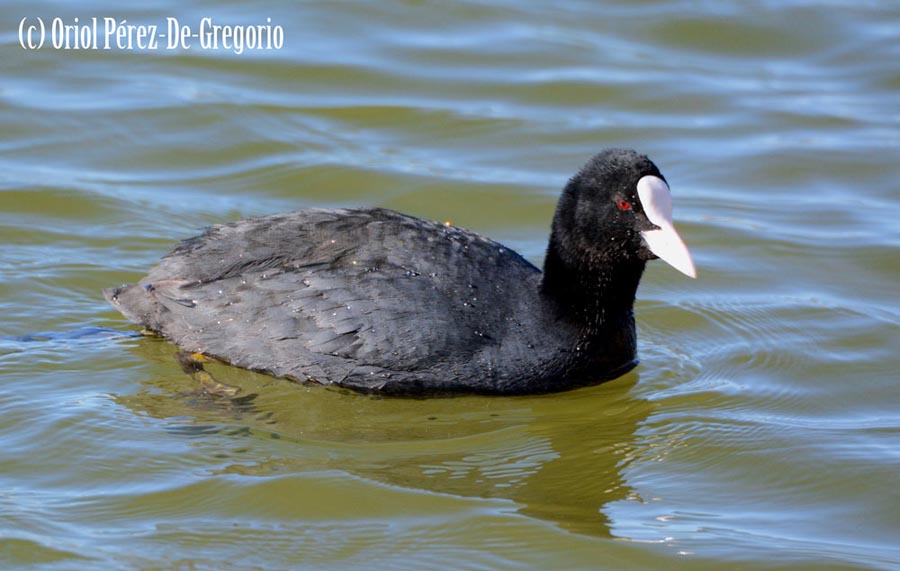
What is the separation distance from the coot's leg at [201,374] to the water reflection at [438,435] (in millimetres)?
36

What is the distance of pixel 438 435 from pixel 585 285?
1.00 meters

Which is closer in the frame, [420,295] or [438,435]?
[438,435]

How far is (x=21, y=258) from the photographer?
23.6ft

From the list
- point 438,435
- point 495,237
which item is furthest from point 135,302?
point 495,237

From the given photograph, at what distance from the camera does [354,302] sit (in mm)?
5676

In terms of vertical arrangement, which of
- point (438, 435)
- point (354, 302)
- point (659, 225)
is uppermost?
point (659, 225)

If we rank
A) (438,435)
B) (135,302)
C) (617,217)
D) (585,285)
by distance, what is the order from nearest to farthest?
(438,435) → (617,217) → (585,285) → (135,302)

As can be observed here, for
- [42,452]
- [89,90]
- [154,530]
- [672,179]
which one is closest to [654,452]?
[154,530]

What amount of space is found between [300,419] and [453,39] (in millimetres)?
6069

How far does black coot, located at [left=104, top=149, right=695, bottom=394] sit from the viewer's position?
5.68 metres

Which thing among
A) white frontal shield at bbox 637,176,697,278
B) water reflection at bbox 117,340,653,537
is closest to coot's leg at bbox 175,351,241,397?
water reflection at bbox 117,340,653,537

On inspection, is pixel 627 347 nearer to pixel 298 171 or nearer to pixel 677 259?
pixel 677 259

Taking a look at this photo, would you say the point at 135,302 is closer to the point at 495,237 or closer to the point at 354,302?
the point at 354,302

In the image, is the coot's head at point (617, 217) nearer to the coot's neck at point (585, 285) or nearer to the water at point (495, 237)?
the coot's neck at point (585, 285)
